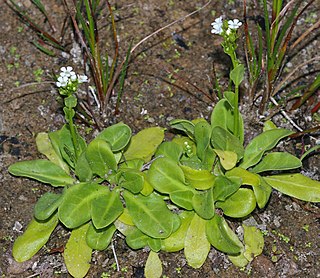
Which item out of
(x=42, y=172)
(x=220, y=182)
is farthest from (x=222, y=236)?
(x=42, y=172)

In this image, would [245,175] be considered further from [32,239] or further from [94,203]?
[32,239]

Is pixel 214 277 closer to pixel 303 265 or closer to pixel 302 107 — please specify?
pixel 303 265

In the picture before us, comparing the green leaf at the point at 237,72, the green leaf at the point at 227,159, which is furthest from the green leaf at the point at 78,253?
the green leaf at the point at 237,72

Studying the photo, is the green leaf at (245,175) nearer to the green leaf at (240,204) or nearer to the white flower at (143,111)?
the green leaf at (240,204)

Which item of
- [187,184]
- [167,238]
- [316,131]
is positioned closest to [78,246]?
[167,238]

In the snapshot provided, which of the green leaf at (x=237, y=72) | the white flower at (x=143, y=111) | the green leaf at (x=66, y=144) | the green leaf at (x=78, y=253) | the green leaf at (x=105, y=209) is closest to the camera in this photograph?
the green leaf at (x=237, y=72)

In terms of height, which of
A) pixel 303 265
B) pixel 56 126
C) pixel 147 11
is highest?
pixel 147 11

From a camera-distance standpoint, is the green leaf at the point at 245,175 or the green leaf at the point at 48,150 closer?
the green leaf at the point at 245,175
